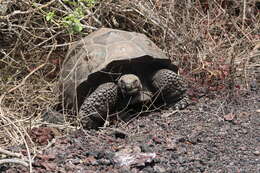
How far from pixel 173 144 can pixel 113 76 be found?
3.66 ft

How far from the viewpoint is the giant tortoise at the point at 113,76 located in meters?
4.34

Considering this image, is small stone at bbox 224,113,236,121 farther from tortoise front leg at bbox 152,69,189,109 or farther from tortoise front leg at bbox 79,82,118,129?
tortoise front leg at bbox 79,82,118,129

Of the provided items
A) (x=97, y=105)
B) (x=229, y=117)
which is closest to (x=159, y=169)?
(x=229, y=117)

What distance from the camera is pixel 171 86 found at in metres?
4.57

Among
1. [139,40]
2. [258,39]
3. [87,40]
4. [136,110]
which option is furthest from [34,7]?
[258,39]

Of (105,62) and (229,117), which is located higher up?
(105,62)

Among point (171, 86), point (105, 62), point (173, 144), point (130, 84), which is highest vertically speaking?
point (105, 62)

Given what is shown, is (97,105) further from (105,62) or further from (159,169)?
(159,169)

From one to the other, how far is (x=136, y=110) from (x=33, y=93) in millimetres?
1071

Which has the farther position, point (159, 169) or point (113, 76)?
point (113, 76)

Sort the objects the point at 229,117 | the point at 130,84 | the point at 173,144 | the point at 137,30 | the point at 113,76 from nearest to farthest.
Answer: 1. the point at 173,144
2. the point at 229,117
3. the point at 130,84
4. the point at 113,76
5. the point at 137,30

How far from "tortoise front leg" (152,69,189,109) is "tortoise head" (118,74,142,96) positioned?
264mm

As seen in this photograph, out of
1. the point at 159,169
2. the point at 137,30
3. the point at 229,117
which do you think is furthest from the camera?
the point at 137,30

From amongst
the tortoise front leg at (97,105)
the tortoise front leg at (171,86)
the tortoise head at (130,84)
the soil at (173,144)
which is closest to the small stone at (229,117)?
the soil at (173,144)
